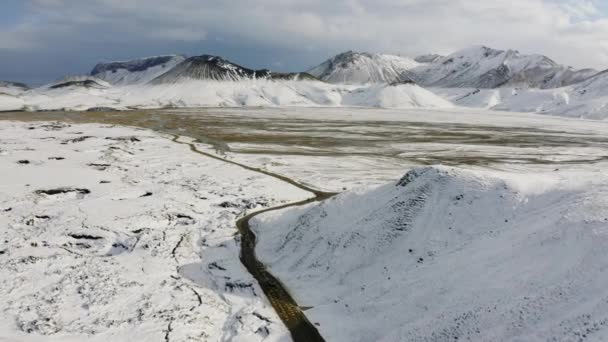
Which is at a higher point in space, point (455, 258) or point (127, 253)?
point (455, 258)

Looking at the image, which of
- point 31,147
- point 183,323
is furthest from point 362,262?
point 31,147

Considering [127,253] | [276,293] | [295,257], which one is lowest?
[276,293]

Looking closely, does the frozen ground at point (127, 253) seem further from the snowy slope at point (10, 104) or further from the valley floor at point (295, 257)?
the snowy slope at point (10, 104)

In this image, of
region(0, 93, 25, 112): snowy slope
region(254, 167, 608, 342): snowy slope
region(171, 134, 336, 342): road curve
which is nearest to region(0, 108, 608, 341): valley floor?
region(254, 167, 608, 342): snowy slope

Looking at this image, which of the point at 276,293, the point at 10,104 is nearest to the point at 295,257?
the point at 276,293

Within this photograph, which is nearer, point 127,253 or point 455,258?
point 455,258

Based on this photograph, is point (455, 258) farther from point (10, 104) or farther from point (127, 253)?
point (10, 104)

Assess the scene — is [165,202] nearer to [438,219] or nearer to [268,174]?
[268,174]
